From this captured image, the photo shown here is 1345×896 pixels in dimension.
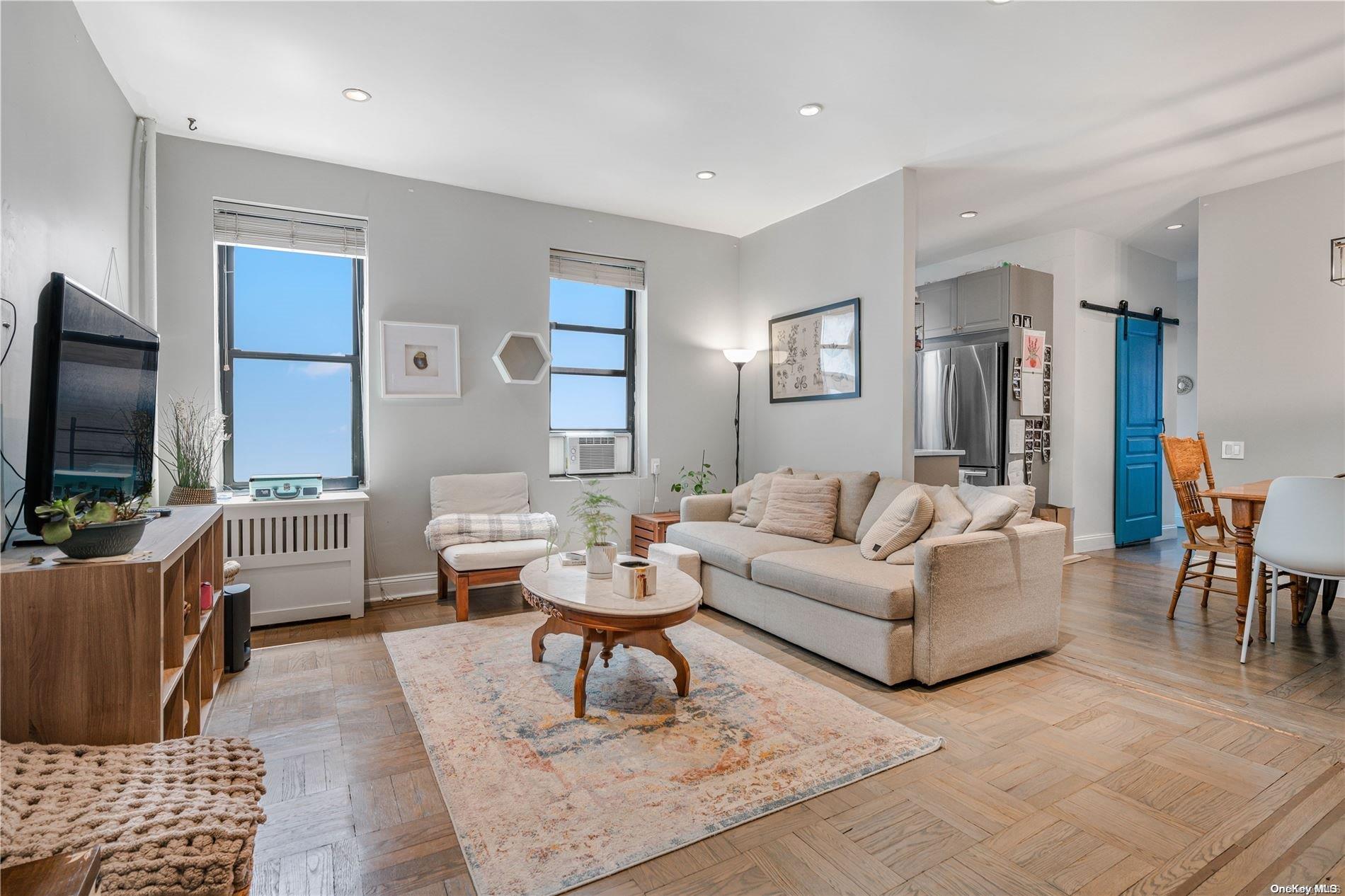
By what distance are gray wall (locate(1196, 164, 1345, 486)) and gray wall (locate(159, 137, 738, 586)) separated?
3.85 meters

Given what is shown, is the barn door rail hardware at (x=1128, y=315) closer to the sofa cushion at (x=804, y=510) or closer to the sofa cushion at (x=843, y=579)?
the sofa cushion at (x=804, y=510)

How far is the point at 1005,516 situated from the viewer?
2.96 meters

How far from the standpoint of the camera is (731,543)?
3.84 m

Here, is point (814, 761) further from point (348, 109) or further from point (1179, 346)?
point (1179, 346)

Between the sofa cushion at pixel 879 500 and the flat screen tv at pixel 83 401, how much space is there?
340 centimetres

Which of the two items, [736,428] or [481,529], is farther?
[736,428]

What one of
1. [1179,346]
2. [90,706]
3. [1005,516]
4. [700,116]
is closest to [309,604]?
[90,706]

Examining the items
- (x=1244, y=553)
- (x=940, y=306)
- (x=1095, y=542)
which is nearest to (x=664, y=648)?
(x=1244, y=553)

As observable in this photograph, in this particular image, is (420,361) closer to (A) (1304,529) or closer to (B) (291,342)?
(B) (291,342)

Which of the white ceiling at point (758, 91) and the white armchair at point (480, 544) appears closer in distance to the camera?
the white ceiling at point (758, 91)

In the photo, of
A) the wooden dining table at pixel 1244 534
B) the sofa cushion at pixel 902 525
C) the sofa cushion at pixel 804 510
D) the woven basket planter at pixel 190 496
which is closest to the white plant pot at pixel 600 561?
the sofa cushion at pixel 902 525

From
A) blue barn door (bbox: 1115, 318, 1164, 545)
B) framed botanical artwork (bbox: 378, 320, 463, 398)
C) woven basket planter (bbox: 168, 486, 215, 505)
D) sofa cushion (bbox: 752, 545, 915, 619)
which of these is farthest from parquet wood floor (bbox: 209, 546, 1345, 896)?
blue barn door (bbox: 1115, 318, 1164, 545)

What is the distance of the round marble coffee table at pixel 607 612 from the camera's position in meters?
2.46

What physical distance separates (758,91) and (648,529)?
2.97 metres
